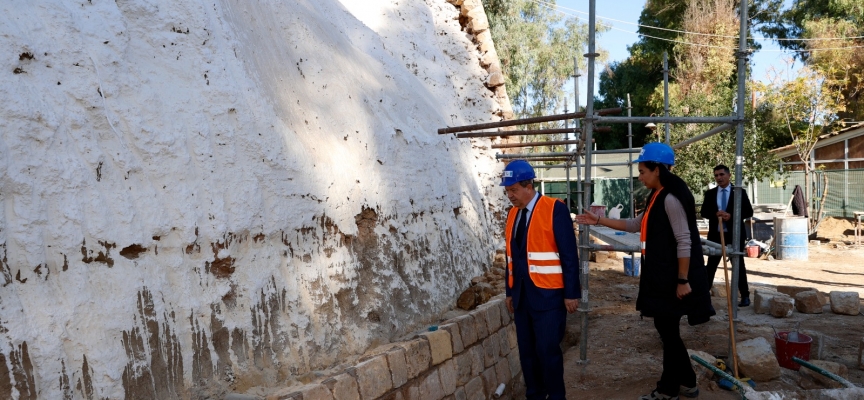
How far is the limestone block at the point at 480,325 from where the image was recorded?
4754 millimetres

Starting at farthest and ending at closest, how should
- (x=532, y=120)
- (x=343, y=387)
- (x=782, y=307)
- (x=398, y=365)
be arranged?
(x=782, y=307) < (x=532, y=120) < (x=398, y=365) < (x=343, y=387)

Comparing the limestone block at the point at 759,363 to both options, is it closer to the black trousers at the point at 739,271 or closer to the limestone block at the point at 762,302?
the black trousers at the point at 739,271

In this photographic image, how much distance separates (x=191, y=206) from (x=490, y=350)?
2744 millimetres

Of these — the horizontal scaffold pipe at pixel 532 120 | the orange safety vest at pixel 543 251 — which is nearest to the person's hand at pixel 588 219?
the orange safety vest at pixel 543 251

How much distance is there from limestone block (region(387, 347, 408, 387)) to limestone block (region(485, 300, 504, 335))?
1.28 metres

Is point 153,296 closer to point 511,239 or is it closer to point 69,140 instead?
point 69,140

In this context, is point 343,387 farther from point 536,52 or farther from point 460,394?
point 536,52

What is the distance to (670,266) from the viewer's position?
4.10 meters

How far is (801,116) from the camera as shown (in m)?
18.7

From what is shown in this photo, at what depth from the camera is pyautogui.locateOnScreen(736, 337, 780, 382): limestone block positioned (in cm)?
456

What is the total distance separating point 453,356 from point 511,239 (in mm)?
959

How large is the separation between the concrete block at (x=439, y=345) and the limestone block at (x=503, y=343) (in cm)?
95

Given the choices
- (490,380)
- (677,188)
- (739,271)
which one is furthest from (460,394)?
(739,271)

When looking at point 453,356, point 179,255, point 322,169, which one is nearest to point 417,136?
point 322,169
